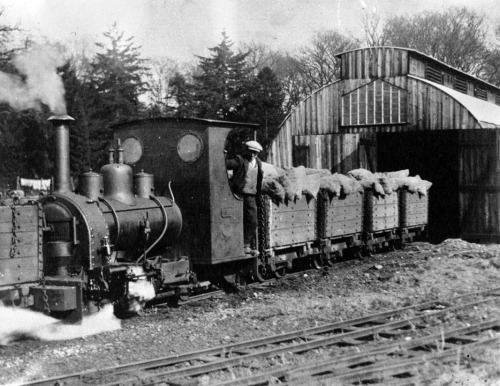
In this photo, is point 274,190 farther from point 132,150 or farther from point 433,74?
point 433,74

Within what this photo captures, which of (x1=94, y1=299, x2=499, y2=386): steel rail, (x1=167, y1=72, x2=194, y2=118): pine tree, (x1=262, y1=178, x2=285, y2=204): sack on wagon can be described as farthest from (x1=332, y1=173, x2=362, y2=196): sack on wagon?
(x1=167, y1=72, x2=194, y2=118): pine tree

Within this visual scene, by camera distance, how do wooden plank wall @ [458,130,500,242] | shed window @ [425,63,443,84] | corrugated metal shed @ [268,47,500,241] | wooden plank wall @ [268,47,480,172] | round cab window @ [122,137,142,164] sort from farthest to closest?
shed window @ [425,63,443,84], wooden plank wall @ [268,47,480,172], corrugated metal shed @ [268,47,500,241], wooden plank wall @ [458,130,500,242], round cab window @ [122,137,142,164]

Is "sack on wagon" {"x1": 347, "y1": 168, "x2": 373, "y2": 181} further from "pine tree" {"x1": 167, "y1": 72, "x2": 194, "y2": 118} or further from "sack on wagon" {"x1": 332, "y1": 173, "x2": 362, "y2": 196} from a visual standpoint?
"pine tree" {"x1": 167, "y1": 72, "x2": 194, "y2": 118}

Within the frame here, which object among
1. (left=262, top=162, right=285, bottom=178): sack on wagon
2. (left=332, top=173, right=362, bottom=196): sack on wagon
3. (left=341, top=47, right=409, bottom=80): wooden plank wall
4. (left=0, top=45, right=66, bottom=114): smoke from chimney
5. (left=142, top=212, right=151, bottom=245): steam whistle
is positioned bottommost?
(left=142, top=212, right=151, bottom=245): steam whistle

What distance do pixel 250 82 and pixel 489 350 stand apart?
1285 inches

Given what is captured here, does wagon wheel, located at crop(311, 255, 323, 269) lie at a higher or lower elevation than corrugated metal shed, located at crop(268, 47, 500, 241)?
lower

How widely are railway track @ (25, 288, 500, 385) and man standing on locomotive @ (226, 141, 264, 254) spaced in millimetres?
2715

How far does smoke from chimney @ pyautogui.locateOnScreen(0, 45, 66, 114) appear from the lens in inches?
348

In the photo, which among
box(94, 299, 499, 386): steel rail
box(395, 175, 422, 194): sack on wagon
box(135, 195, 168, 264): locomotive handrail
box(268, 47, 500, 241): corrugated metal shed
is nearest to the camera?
box(94, 299, 499, 386): steel rail

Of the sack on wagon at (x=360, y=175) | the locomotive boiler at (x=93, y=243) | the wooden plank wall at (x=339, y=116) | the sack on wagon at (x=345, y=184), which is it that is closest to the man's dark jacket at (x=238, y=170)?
the locomotive boiler at (x=93, y=243)

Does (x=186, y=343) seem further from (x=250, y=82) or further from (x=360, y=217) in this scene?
(x=250, y=82)

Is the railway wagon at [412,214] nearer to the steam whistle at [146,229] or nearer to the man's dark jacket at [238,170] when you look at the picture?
the man's dark jacket at [238,170]

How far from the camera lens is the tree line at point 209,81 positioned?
95.7 feet

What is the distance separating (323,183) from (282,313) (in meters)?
4.43
